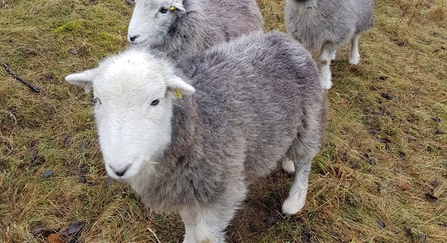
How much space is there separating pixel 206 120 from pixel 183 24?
7.25 feet

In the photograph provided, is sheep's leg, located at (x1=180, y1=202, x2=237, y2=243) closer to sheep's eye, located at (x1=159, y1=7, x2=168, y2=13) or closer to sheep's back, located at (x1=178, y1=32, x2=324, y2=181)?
sheep's back, located at (x1=178, y1=32, x2=324, y2=181)

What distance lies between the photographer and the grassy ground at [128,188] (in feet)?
11.0

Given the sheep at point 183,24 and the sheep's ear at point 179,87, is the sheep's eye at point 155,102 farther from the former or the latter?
the sheep at point 183,24

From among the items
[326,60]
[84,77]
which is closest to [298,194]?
[84,77]

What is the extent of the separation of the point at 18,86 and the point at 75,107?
0.76m

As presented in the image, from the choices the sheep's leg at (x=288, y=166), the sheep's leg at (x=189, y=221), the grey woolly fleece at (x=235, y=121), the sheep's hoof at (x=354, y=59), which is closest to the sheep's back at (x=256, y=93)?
the grey woolly fleece at (x=235, y=121)

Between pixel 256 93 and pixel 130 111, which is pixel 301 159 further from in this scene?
pixel 130 111

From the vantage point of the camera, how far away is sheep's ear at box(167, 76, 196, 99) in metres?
1.96

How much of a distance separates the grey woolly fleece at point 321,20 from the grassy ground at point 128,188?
814 mm

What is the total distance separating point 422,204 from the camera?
3.87 meters

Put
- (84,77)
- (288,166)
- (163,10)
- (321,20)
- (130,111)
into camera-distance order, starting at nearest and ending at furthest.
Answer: (130,111), (84,77), (288,166), (163,10), (321,20)

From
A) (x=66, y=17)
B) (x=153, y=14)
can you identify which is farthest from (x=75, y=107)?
(x=66, y=17)

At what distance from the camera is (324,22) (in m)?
5.02

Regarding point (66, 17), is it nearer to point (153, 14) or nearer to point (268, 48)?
point (153, 14)
